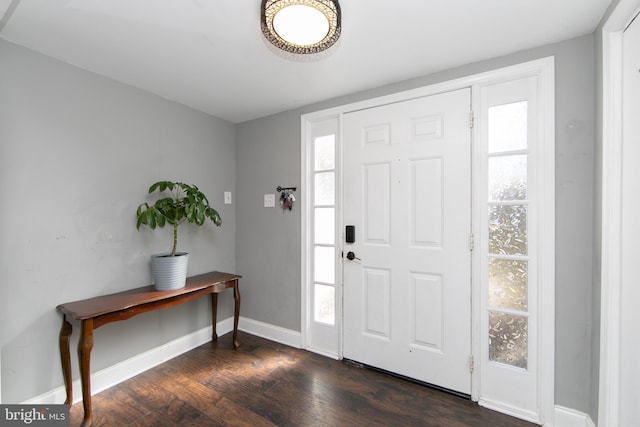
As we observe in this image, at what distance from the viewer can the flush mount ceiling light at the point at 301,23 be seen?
1.18m

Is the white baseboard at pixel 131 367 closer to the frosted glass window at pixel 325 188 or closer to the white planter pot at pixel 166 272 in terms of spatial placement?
the white planter pot at pixel 166 272

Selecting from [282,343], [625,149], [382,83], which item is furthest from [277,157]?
[625,149]

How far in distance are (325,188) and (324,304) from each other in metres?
1.08

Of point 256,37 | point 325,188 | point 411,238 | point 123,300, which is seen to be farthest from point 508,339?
point 123,300

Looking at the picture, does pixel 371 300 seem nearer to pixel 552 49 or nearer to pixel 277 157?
pixel 277 157

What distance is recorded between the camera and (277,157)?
2777 millimetres

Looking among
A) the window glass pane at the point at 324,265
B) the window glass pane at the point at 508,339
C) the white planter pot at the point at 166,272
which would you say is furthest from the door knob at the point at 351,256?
the white planter pot at the point at 166,272

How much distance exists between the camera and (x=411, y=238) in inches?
82.4

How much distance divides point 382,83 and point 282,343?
2.54 metres

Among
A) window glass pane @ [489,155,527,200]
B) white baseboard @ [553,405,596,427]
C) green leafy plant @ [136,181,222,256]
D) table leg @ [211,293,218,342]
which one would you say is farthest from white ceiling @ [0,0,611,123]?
white baseboard @ [553,405,596,427]

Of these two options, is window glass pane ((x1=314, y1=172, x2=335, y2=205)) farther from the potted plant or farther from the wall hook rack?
the potted plant

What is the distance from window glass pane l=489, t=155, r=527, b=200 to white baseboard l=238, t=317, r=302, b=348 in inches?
81.4

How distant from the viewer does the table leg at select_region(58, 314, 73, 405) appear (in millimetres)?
1759

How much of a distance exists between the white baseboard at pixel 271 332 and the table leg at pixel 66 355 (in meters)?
1.45
